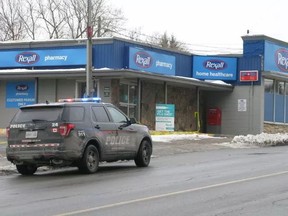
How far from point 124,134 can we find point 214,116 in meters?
21.1

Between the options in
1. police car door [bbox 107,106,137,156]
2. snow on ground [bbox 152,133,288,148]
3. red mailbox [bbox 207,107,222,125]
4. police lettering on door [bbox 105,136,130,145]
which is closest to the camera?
police lettering on door [bbox 105,136,130,145]

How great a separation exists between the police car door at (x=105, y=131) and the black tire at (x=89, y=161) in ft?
1.02

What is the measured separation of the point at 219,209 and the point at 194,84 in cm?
2372

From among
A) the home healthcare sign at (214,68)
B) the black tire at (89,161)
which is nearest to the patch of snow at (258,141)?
the home healthcare sign at (214,68)

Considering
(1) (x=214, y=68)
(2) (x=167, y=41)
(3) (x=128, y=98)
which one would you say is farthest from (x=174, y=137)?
(2) (x=167, y=41)

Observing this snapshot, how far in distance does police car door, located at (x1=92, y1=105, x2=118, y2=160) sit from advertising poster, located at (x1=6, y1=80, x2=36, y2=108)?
15.9m

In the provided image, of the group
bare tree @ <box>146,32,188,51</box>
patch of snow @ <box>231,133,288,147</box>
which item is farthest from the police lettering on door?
bare tree @ <box>146,32,188,51</box>

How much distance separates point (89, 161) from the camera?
13680mm

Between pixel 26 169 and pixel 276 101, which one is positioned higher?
pixel 276 101

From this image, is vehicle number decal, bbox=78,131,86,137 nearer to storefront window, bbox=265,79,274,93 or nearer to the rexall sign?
the rexall sign

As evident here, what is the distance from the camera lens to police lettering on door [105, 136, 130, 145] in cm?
1431

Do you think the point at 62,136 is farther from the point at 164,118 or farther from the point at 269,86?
the point at 269,86

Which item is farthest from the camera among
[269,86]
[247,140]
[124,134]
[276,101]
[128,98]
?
[276,101]

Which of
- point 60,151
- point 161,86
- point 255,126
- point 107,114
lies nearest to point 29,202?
point 60,151
